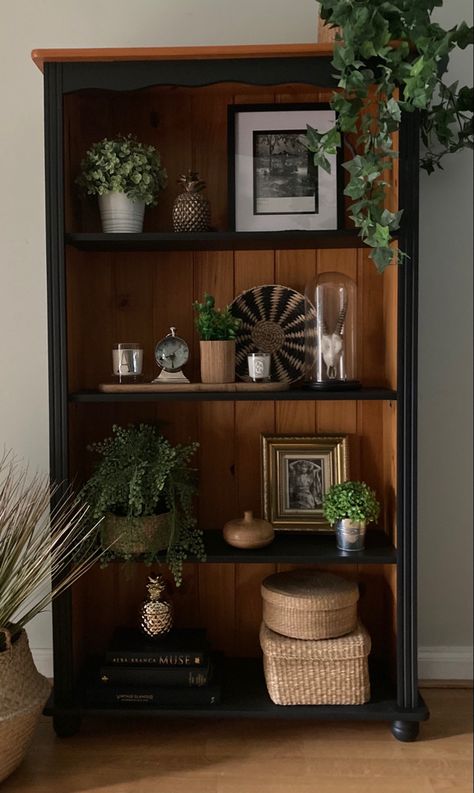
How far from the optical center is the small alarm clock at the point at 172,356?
1.96m

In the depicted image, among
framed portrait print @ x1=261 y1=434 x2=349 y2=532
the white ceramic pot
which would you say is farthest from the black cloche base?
the white ceramic pot

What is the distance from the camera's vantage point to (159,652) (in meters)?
1.95

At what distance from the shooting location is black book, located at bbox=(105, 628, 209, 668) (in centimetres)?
194

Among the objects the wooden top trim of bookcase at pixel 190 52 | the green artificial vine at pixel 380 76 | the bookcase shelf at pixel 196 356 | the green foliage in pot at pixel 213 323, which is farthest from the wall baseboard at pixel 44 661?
the wooden top trim of bookcase at pixel 190 52

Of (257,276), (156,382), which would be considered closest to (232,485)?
(156,382)

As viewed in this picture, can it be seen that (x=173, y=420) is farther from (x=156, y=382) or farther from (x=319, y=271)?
(x=319, y=271)

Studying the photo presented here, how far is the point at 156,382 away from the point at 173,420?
233 millimetres

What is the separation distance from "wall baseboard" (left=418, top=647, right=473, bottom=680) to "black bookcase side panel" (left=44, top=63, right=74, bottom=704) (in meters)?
1.00

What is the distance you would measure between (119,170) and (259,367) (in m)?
0.60

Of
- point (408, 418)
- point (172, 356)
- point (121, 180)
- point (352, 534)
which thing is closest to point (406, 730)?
point (352, 534)

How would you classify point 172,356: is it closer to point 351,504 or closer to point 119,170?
point 119,170

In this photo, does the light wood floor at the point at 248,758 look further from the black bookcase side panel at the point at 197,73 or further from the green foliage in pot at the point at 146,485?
the black bookcase side panel at the point at 197,73

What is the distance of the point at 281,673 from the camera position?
1.89m

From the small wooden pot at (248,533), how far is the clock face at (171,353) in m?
0.43
